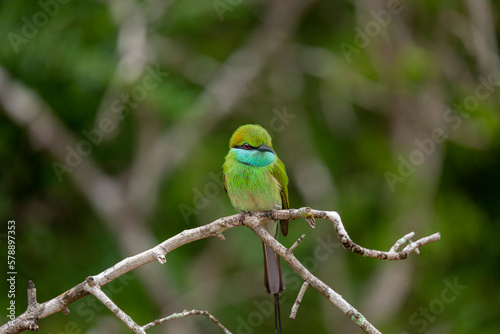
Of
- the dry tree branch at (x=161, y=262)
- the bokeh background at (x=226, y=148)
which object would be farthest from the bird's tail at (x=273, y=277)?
the bokeh background at (x=226, y=148)

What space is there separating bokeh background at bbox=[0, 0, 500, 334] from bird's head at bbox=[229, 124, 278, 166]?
7.60ft

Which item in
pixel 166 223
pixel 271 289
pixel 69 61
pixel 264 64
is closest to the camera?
pixel 271 289

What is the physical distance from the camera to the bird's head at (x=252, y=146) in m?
3.42

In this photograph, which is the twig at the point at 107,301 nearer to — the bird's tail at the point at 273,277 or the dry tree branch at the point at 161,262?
the dry tree branch at the point at 161,262

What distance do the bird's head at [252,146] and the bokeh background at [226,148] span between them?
2318 mm

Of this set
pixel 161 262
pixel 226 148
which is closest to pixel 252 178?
pixel 161 262

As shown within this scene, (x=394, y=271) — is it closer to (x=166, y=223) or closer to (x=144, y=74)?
(x=166, y=223)

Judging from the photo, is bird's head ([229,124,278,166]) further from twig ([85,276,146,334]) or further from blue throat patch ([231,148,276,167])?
twig ([85,276,146,334])

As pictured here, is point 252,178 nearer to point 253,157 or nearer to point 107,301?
point 253,157

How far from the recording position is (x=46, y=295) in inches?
231

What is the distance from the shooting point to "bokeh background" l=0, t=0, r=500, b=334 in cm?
608

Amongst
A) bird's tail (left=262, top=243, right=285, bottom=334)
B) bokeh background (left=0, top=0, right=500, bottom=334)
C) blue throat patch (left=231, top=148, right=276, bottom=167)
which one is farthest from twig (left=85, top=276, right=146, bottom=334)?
bokeh background (left=0, top=0, right=500, bottom=334)

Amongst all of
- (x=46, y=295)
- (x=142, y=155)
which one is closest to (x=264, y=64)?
(x=142, y=155)

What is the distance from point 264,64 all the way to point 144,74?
1.67m
